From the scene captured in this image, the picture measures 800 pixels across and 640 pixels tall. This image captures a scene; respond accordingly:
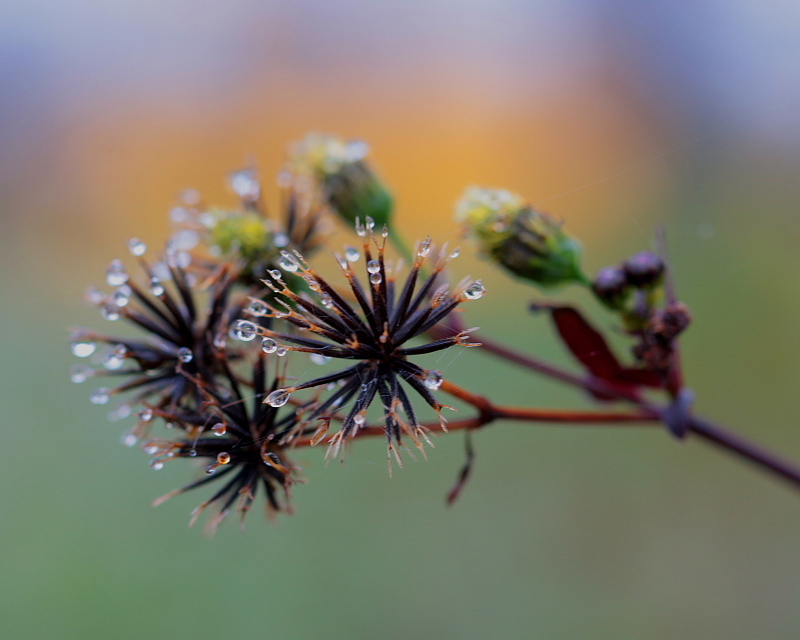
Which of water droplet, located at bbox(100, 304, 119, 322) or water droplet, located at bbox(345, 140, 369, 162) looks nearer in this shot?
water droplet, located at bbox(100, 304, 119, 322)

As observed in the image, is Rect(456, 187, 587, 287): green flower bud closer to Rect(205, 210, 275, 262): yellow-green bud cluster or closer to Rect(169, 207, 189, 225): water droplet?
Rect(205, 210, 275, 262): yellow-green bud cluster

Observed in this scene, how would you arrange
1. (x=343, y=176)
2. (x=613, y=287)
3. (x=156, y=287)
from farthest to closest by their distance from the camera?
1. (x=343, y=176)
2. (x=613, y=287)
3. (x=156, y=287)

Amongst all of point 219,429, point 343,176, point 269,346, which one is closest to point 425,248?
point 269,346

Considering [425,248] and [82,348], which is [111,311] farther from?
[425,248]

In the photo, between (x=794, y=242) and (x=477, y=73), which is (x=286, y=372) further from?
(x=477, y=73)

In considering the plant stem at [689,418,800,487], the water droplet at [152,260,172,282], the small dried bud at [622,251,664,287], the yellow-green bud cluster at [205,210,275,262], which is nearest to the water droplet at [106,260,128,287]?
the water droplet at [152,260,172,282]

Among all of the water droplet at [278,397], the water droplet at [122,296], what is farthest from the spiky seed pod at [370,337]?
the water droplet at [122,296]

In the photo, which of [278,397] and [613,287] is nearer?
[278,397]
